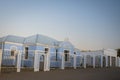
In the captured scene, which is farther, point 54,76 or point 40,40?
point 40,40

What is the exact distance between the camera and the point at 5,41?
78.6 ft

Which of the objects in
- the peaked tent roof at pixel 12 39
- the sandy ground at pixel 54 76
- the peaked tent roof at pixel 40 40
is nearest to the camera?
the sandy ground at pixel 54 76

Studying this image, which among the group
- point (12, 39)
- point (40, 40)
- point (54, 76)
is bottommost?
point (54, 76)

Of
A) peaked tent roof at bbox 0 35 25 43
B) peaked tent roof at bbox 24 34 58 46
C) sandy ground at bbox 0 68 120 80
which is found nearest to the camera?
sandy ground at bbox 0 68 120 80

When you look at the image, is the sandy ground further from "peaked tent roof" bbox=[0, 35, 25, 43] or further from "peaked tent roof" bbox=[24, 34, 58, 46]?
"peaked tent roof" bbox=[0, 35, 25, 43]

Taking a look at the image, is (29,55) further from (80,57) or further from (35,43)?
(80,57)

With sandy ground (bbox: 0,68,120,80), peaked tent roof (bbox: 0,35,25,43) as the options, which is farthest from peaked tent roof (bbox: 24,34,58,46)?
sandy ground (bbox: 0,68,120,80)

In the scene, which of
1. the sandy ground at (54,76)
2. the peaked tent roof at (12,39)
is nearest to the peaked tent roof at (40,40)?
the peaked tent roof at (12,39)

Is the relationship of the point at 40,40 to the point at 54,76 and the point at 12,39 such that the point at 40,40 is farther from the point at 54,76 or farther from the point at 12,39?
the point at 54,76

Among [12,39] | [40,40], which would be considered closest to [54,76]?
[40,40]

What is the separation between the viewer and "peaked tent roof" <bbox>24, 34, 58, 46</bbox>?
2591 cm

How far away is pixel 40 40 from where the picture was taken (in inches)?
1038

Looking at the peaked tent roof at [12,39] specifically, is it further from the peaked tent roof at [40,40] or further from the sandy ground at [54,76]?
the sandy ground at [54,76]

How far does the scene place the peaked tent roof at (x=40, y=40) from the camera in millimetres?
25906
